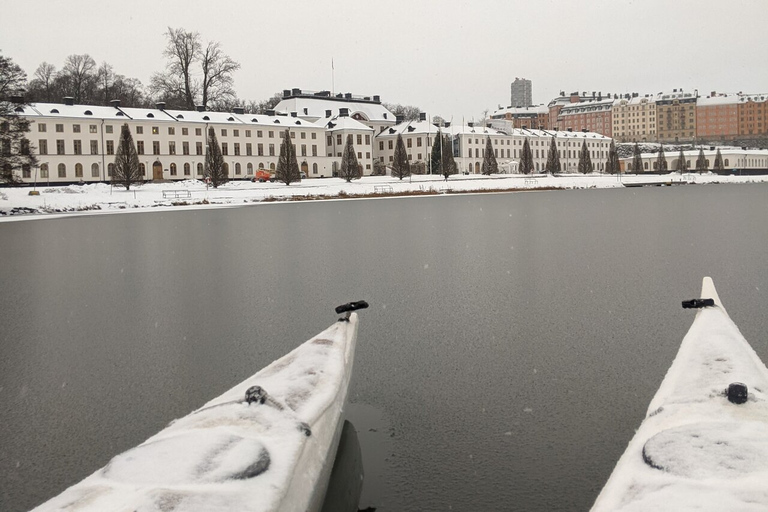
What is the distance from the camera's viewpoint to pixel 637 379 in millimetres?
6340

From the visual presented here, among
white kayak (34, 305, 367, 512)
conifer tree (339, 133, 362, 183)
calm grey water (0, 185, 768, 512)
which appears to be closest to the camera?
Result: white kayak (34, 305, 367, 512)

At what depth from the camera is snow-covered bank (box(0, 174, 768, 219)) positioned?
4466cm

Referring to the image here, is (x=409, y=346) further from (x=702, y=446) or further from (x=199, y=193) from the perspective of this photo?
(x=199, y=193)

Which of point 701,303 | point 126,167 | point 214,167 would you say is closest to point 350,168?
point 214,167

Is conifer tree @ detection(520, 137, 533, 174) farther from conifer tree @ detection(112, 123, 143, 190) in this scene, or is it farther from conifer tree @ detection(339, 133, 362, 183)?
conifer tree @ detection(112, 123, 143, 190)

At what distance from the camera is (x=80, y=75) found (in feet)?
321

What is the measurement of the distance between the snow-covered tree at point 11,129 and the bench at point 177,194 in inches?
422

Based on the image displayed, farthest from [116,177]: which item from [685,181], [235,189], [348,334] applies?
[685,181]

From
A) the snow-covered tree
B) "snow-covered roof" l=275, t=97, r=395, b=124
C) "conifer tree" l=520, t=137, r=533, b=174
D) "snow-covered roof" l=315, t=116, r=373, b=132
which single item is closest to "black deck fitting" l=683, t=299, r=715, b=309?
the snow-covered tree

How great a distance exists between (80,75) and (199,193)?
175 feet

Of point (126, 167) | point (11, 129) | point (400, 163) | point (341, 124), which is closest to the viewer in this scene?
point (11, 129)

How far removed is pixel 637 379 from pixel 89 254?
54.3 feet

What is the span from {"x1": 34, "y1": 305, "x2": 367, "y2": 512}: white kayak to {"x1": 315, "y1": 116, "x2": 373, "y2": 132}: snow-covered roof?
101 metres

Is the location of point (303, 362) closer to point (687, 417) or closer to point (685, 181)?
point (687, 417)
